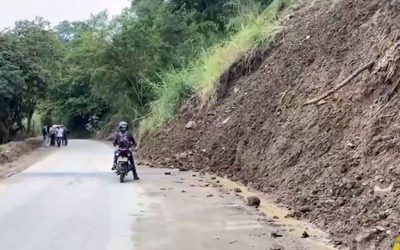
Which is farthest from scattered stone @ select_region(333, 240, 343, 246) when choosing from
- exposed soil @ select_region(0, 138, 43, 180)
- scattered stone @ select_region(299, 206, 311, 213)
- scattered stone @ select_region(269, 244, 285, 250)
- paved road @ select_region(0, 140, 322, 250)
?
exposed soil @ select_region(0, 138, 43, 180)

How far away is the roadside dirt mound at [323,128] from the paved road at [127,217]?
0.97 metres

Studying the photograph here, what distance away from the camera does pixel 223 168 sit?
1594cm

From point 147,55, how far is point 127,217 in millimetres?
23740

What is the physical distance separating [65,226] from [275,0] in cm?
1398

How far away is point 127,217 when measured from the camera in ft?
32.1

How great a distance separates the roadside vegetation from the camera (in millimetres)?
20984

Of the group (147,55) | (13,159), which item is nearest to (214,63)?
(13,159)

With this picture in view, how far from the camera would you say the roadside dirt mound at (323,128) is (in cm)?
814

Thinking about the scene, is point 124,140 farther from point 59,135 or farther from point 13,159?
point 59,135

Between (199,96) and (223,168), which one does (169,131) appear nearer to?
(199,96)

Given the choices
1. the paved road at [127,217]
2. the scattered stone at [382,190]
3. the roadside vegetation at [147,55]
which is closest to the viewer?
the scattered stone at [382,190]

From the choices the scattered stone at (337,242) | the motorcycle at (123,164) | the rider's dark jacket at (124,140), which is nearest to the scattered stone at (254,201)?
the scattered stone at (337,242)

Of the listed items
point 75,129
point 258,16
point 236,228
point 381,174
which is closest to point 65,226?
point 236,228

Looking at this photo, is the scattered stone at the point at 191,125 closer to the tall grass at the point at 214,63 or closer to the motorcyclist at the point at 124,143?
the tall grass at the point at 214,63
